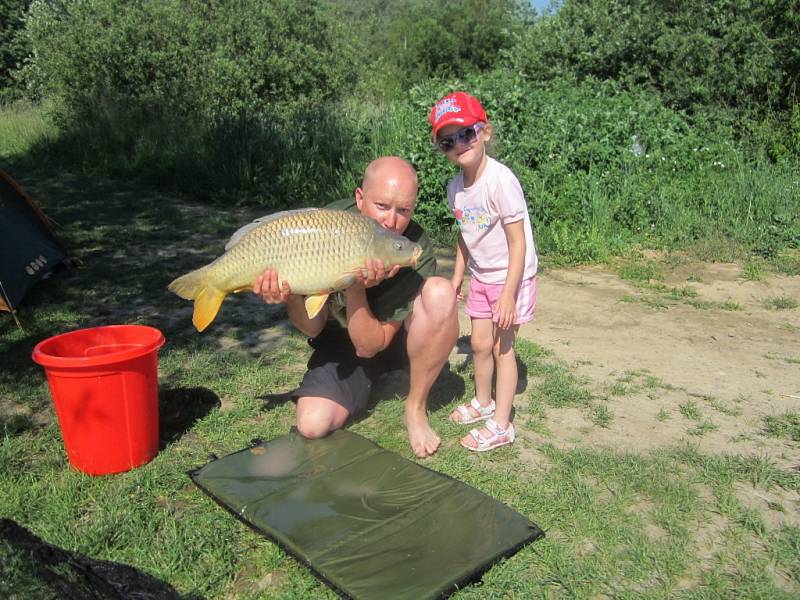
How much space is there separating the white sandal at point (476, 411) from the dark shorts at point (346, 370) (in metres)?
0.36

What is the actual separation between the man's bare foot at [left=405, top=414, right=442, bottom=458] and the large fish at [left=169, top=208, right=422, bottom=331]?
835mm

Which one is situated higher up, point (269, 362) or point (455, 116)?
point (455, 116)

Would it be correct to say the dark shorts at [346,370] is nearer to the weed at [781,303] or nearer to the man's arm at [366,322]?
the man's arm at [366,322]

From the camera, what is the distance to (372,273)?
8.93 feet

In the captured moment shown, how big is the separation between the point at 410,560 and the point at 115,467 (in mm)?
1324

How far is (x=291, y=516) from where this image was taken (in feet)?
8.56

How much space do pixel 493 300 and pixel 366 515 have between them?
1115 millimetres

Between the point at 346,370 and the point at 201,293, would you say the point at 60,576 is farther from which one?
the point at 346,370

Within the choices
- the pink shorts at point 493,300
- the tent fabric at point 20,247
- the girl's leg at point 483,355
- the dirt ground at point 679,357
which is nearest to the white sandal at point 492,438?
the dirt ground at point 679,357

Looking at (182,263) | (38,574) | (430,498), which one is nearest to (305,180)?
(182,263)

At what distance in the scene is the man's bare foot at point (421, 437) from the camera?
Answer: 3141mm

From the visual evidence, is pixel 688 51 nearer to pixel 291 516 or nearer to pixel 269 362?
pixel 269 362

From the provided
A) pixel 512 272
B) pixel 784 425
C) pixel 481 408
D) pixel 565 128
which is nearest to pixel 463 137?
pixel 512 272

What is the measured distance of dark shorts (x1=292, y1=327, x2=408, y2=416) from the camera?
3.26 m
